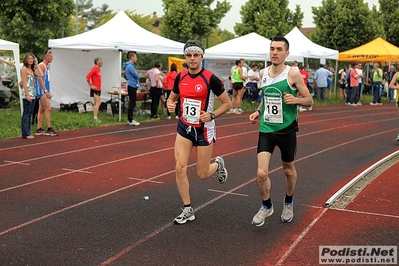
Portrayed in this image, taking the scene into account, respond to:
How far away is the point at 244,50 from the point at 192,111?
15.5 m

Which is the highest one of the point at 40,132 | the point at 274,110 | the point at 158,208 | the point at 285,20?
the point at 285,20

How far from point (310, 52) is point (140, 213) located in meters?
18.6

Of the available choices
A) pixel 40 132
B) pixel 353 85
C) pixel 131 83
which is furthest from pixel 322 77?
pixel 40 132

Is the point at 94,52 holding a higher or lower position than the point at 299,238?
higher

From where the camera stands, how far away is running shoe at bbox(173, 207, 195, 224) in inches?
238

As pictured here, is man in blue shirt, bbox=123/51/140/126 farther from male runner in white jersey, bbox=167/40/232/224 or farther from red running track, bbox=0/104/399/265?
male runner in white jersey, bbox=167/40/232/224

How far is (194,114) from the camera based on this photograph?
6.11m

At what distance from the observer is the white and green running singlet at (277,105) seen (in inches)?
230

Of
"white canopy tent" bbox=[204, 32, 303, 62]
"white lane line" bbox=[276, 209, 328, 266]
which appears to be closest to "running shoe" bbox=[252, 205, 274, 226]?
"white lane line" bbox=[276, 209, 328, 266]

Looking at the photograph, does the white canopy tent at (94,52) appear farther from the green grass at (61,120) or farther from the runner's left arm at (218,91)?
the runner's left arm at (218,91)

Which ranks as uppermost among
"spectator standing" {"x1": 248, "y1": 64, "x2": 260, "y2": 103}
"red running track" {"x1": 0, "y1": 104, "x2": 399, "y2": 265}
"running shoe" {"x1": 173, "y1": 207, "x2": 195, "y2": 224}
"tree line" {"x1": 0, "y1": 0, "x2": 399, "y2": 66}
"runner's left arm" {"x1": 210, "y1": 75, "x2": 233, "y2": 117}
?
"tree line" {"x1": 0, "y1": 0, "x2": 399, "y2": 66}

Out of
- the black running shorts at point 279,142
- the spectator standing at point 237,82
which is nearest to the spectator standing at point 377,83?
the spectator standing at point 237,82

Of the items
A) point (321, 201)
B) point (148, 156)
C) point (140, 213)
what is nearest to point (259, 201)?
point (321, 201)

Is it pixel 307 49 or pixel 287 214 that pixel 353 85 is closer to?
pixel 307 49
